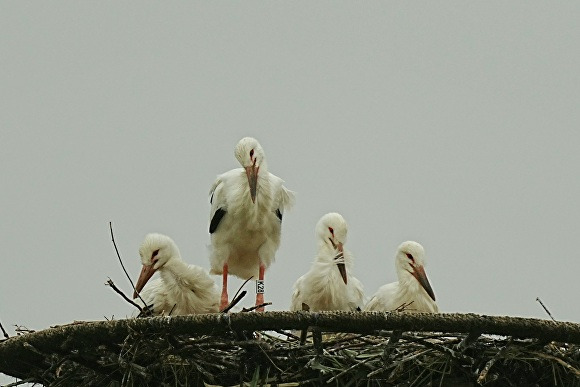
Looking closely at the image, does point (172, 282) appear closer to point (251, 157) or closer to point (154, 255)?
point (154, 255)

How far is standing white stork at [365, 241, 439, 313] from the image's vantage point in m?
6.54

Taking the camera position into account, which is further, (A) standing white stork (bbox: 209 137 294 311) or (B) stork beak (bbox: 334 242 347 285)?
(A) standing white stork (bbox: 209 137 294 311)

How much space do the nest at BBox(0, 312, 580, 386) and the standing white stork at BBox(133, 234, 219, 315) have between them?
1.65 m

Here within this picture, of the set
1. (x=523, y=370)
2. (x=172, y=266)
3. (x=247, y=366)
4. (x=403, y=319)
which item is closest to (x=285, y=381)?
(x=247, y=366)

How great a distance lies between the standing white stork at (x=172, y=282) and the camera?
6.45 meters

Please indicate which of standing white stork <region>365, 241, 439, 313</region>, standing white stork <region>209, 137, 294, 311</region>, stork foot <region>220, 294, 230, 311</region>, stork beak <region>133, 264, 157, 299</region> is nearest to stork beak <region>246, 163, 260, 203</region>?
standing white stork <region>209, 137, 294, 311</region>

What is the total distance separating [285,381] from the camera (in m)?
4.66

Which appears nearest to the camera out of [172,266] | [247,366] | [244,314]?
[244,314]

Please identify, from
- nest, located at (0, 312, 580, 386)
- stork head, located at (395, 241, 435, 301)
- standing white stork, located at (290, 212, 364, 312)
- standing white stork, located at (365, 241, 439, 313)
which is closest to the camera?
nest, located at (0, 312, 580, 386)

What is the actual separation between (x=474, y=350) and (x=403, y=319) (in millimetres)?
404

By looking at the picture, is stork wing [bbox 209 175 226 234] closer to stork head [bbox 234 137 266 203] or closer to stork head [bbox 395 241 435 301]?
stork head [bbox 234 137 266 203]

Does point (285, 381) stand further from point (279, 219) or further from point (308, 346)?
point (279, 219)

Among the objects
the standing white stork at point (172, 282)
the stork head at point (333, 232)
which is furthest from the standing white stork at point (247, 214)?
the stork head at point (333, 232)

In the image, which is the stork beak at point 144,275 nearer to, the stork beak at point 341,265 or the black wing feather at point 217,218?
the black wing feather at point 217,218
